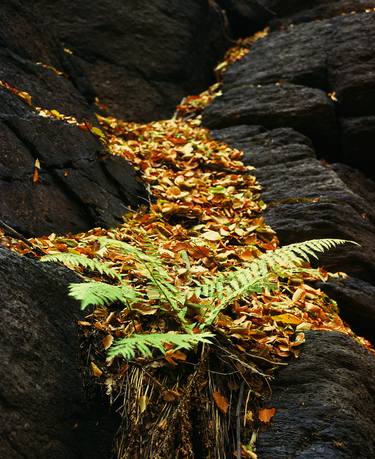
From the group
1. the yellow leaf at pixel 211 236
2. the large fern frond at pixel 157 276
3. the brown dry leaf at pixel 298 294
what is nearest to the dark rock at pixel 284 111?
the yellow leaf at pixel 211 236

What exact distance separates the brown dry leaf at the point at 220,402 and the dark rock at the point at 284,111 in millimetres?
5141

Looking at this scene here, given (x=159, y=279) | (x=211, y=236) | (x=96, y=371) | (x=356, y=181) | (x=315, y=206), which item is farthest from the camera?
(x=356, y=181)

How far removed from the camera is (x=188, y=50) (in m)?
9.48

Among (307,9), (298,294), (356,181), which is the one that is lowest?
(298,294)

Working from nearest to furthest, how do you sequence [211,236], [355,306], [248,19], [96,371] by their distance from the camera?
[96,371] < [355,306] < [211,236] < [248,19]

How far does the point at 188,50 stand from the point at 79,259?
7.23 meters

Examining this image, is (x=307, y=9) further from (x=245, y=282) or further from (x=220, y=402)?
(x=220, y=402)

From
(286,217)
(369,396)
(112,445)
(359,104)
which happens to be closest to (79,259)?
(112,445)

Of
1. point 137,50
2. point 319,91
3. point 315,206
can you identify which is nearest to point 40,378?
point 315,206

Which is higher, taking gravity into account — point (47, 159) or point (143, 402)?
point (47, 159)

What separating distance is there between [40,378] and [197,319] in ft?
3.16

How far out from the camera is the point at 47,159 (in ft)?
16.6

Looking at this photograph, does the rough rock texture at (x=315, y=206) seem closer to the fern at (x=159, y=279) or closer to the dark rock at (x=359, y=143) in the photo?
the dark rock at (x=359, y=143)

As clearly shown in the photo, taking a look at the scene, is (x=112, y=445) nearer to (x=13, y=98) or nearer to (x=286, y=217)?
(x=286, y=217)
